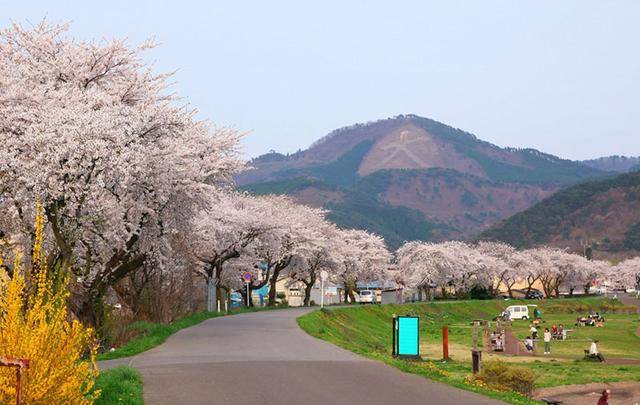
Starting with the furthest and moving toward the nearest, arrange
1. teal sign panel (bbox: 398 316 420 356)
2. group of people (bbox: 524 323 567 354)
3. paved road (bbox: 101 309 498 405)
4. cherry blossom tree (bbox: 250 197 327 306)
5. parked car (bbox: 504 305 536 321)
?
parked car (bbox: 504 305 536 321) → cherry blossom tree (bbox: 250 197 327 306) → group of people (bbox: 524 323 567 354) → teal sign panel (bbox: 398 316 420 356) → paved road (bbox: 101 309 498 405)

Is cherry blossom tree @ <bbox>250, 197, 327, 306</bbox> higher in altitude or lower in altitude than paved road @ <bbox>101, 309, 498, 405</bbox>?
higher

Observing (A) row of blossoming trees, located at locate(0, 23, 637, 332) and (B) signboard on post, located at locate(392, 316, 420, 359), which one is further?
(A) row of blossoming trees, located at locate(0, 23, 637, 332)

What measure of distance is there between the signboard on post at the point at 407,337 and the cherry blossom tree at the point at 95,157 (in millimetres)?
10229

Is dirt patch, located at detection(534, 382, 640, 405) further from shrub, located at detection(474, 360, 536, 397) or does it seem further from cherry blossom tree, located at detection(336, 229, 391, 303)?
cherry blossom tree, located at detection(336, 229, 391, 303)

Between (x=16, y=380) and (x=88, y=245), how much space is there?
753 inches

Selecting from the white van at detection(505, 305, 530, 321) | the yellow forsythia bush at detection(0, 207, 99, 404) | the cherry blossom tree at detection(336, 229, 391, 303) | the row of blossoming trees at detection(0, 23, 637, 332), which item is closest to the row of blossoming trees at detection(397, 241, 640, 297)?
the cherry blossom tree at detection(336, 229, 391, 303)

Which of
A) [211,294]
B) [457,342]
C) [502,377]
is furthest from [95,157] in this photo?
[457,342]

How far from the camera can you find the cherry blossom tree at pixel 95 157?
86.2 feet

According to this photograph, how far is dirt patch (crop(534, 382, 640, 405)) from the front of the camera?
89.0 feet

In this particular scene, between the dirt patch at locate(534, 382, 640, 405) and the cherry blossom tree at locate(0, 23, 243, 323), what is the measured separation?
15.1m

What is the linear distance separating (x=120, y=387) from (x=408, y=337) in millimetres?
12101

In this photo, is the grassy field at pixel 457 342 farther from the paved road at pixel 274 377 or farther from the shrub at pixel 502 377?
the paved road at pixel 274 377

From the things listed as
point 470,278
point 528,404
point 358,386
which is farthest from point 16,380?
point 470,278

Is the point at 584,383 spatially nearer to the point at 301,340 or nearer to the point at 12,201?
the point at 301,340
